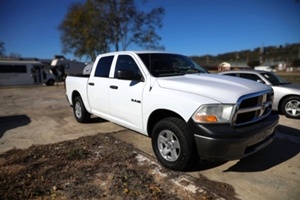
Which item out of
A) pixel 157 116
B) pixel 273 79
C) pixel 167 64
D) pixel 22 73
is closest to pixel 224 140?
pixel 157 116

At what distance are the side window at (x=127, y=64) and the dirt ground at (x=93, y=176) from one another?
1486 millimetres

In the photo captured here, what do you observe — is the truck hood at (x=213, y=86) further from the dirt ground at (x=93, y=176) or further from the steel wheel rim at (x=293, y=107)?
the steel wheel rim at (x=293, y=107)

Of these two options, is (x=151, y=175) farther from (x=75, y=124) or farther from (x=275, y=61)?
(x=275, y=61)

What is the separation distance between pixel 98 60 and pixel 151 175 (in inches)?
127

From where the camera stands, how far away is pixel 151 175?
137 inches

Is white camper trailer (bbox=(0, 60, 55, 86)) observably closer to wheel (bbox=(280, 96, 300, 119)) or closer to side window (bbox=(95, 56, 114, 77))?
side window (bbox=(95, 56, 114, 77))

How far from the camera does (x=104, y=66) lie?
17.5ft

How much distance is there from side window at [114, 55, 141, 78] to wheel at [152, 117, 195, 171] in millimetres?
1162

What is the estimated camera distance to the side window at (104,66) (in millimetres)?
5173

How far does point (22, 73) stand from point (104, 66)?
75.9ft

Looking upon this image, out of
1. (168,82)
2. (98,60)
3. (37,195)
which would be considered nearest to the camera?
(37,195)

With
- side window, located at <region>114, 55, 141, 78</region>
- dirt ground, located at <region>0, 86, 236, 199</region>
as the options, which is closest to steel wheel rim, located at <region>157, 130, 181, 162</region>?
dirt ground, located at <region>0, 86, 236, 199</region>

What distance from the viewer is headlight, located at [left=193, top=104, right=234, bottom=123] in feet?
10.1

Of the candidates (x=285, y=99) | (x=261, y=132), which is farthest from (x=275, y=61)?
(x=261, y=132)
